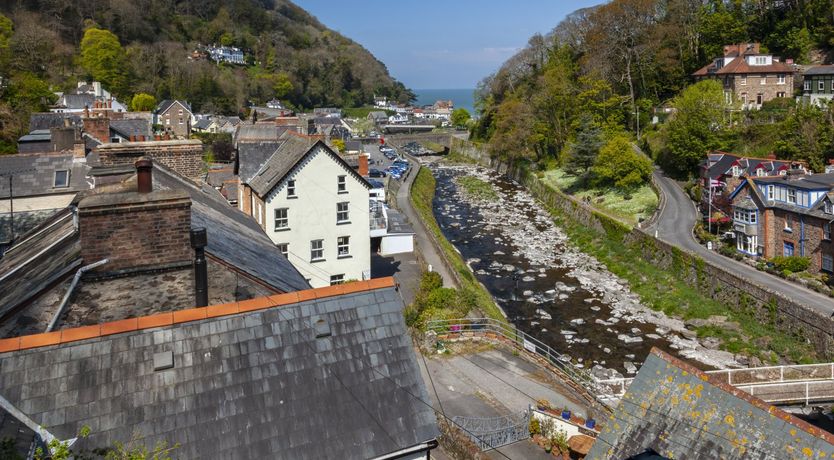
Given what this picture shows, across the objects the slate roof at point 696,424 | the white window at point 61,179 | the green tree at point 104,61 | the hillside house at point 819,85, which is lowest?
Answer: the slate roof at point 696,424

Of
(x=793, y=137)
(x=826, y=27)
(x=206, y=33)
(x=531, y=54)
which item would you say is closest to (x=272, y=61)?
(x=206, y=33)

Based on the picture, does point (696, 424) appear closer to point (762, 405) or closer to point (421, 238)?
point (762, 405)

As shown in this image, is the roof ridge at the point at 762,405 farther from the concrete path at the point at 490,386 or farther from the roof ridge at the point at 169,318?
the concrete path at the point at 490,386

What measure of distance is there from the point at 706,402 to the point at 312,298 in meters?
5.81

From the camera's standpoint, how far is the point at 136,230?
920 cm

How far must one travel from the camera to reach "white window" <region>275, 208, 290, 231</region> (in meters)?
27.4

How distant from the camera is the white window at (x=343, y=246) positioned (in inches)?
1140

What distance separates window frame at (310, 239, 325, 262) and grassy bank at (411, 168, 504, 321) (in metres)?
6.77

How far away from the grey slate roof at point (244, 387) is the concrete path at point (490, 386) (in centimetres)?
790

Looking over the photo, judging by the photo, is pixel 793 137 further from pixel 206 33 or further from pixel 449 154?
pixel 206 33

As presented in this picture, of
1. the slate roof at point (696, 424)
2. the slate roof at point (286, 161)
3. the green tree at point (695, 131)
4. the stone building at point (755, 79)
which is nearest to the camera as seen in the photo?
the slate roof at point (696, 424)

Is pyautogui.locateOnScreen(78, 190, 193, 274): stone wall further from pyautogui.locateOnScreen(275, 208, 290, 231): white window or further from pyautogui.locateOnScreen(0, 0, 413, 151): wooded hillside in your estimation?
pyautogui.locateOnScreen(0, 0, 413, 151): wooded hillside

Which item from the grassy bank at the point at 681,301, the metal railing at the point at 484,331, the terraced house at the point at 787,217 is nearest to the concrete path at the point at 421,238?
the metal railing at the point at 484,331

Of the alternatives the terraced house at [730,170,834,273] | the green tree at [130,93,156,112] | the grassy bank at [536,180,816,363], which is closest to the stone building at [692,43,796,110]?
the grassy bank at [536,180,816,363]
